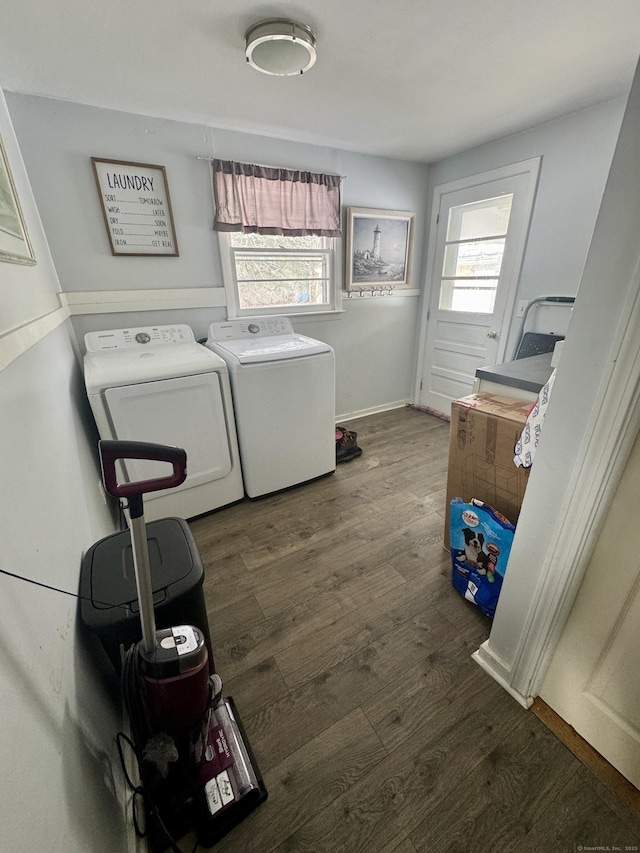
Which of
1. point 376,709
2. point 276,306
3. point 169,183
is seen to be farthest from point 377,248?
point 376,709

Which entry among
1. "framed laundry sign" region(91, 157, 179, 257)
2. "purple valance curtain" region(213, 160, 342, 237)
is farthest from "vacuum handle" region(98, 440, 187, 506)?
"purple valance curtain" region(213, 160, 342, 237)

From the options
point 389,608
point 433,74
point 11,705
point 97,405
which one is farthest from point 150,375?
point 433,74

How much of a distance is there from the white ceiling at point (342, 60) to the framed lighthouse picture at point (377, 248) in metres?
0.71

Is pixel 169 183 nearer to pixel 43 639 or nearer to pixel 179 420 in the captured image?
pixel 179 420

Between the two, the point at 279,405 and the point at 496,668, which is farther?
the point at 279,405

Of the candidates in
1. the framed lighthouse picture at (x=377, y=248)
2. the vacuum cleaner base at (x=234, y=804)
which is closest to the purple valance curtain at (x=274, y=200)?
the framed lighthouse picture at (x=377, y=248)

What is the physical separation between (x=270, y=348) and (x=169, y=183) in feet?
3.98

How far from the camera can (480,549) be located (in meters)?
1.44

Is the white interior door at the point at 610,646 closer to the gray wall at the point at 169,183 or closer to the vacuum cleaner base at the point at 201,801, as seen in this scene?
the vacuum cleaner base at the point at 201,801

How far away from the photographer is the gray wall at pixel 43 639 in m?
0.49

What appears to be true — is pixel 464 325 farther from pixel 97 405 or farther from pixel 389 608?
pixel 97 405

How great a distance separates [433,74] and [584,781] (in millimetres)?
2843

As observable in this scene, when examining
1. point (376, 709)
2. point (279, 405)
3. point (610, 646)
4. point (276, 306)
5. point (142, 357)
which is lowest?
point (376, 709)

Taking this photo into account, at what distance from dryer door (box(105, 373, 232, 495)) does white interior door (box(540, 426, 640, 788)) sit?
1754 millimetres
